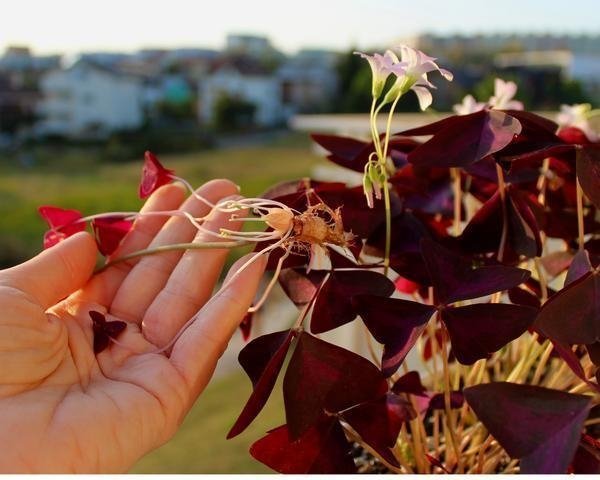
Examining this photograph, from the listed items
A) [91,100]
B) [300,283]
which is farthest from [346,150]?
[91,100]

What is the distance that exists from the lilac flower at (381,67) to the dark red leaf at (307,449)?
A: 0.66 feet

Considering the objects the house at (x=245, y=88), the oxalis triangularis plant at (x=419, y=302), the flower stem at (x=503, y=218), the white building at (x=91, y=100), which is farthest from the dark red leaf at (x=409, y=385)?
the house at (x=245, y=88)

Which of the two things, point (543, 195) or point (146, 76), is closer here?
point (543, 195)

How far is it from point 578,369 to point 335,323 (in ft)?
0.45

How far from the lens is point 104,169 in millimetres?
15430

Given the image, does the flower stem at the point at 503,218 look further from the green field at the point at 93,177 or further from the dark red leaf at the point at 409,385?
the green field at the point at 93,177

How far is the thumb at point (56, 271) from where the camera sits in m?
0.49

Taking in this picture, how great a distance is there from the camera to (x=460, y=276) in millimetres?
398

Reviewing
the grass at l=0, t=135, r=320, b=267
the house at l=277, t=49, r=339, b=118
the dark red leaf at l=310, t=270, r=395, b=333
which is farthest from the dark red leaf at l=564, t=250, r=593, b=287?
the house at l=277, t=49, r=339, b=118

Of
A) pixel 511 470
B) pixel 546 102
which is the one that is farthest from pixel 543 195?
pixel 546 102

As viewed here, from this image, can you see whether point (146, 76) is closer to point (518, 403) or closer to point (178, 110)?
point (178, 110)

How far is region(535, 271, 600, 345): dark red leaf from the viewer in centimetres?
35

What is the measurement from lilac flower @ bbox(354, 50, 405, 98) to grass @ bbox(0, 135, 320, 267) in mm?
10513

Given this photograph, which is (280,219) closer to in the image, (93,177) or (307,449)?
(307,449)
